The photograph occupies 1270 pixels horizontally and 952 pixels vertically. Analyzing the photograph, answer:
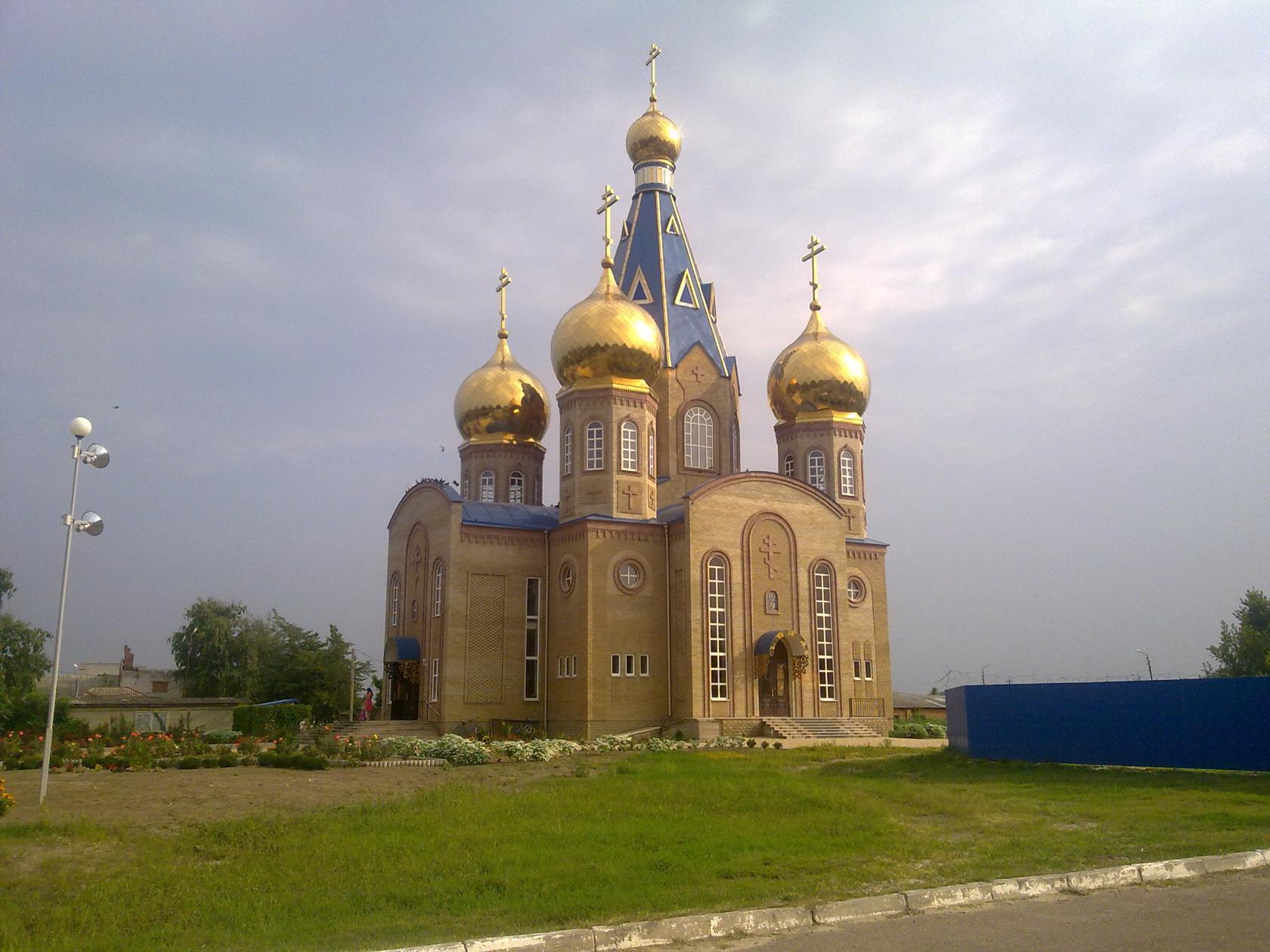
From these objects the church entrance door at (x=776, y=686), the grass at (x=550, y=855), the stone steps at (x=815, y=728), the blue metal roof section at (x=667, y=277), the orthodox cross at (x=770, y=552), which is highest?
the blue metal roof section at (x=667, y=277)

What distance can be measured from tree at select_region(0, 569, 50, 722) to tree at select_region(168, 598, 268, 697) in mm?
7825

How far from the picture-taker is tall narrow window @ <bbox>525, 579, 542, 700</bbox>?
82.5 feet

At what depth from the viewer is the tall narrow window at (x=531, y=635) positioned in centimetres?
2516

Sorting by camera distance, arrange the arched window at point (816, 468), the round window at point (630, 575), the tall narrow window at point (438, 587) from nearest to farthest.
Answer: the round window at point (630, 575) < the tall narrow window at point (438, 587) < the arched window at point (816, 468)

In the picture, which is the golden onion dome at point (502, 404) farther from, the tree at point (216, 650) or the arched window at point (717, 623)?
the tree at point (216, 650)

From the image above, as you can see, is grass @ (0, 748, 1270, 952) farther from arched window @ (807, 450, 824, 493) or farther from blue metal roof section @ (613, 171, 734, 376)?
blue metal roof section @ (613, 171, 734, 376)

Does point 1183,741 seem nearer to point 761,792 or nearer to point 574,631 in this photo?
point 761,792

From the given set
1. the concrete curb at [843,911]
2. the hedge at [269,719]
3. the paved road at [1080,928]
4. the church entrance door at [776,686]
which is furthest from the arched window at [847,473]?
the paved road at [1080,928]

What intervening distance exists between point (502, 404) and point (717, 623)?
9.26m

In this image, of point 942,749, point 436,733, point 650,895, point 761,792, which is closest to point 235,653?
point 436,733

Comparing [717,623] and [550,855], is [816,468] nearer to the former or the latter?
[717,623]

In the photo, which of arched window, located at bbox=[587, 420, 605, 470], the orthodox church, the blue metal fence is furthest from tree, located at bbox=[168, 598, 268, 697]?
the blue metal fence

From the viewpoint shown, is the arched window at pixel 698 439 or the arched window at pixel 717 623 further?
the arched window at pixel 698 439

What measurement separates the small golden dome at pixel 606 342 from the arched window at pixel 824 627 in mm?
Answer: 6399
